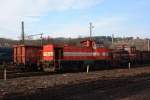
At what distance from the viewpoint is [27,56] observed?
3656 centimetres

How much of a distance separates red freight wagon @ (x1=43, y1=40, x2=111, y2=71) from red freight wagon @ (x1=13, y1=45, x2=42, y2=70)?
1463mm

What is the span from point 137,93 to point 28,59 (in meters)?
21.4

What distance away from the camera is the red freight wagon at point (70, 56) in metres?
33.7

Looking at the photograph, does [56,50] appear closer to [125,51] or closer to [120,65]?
[120,65]

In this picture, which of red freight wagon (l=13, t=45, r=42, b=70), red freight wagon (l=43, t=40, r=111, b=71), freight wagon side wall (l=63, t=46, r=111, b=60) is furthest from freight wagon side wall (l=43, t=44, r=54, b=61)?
freight wagon side wall (l=63, t=46, r=111, b=60)

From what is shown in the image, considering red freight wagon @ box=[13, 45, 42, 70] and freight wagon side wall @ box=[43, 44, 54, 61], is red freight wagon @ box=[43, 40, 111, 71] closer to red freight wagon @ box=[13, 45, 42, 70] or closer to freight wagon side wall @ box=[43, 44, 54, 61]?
freight wagon side wall @ box=[43, 44, 54, 61]

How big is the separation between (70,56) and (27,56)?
4.98 metres

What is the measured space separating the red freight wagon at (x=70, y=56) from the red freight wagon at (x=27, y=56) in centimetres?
146

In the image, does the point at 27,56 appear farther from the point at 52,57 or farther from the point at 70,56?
the point at 70,56

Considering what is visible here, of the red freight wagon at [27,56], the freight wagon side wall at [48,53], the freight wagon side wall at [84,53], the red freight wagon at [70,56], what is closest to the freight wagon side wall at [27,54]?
the red freight wagon at [27,56]

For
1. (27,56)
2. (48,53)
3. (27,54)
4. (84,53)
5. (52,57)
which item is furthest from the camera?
(27,54)

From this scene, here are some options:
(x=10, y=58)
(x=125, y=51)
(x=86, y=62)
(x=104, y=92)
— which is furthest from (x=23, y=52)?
(x=104, y=92)

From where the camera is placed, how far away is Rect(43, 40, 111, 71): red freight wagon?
1328 inches

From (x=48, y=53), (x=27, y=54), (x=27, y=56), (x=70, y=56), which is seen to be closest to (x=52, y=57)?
(x=48, y=53)
